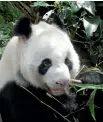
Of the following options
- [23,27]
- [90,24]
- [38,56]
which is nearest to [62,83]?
[38,56]

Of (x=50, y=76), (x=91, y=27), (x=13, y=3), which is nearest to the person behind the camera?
(x=50, y=76)

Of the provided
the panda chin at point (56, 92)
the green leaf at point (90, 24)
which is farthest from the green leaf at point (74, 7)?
the panda chin at point (56, 92)

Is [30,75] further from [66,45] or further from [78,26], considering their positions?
[78,26]

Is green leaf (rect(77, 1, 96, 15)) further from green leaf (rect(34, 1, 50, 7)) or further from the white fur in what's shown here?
the white fur

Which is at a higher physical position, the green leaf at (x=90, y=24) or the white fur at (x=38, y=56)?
the white fur at (x=38, y=56)

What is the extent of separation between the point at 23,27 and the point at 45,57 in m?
0.34

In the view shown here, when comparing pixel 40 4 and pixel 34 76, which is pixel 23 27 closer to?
pixel 34 76

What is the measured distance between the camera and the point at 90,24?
5059mm

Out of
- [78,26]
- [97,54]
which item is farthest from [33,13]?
[97,54]

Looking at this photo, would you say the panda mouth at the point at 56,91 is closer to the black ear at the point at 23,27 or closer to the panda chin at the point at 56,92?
the panda chin at the point at 56,92

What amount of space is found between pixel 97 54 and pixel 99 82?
111 centimetres

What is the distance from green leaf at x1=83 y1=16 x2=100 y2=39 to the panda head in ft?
3.48

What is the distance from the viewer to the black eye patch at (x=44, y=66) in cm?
369

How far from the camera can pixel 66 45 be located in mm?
3793
